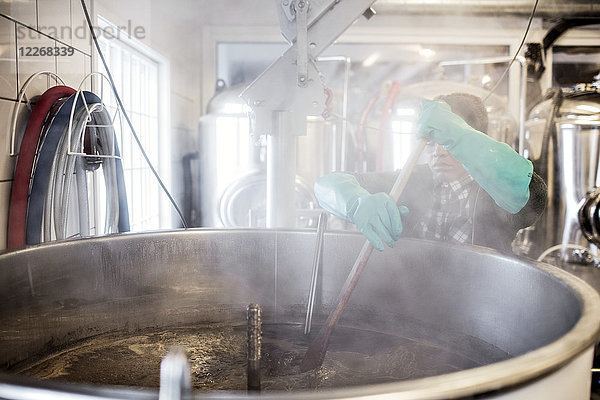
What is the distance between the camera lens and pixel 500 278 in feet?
3.54

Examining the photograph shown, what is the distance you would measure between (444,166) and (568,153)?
6.56 feet

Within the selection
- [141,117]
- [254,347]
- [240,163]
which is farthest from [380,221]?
[141,117]

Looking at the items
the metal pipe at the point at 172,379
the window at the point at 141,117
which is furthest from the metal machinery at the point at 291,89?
the window at the point at 141,117

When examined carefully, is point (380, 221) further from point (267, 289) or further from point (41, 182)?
point (41, 182)

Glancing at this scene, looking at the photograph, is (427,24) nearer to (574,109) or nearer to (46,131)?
(574,109)

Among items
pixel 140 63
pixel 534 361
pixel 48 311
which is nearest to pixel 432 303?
pixel 534 361

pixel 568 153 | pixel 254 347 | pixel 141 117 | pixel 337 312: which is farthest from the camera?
pixel 568 153

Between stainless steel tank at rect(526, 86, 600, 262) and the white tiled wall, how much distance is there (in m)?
2.80

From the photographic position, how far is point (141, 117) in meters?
3.31

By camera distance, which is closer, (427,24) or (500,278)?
(500,278)

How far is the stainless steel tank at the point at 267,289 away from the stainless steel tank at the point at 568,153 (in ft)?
7.48

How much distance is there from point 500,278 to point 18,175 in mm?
1235

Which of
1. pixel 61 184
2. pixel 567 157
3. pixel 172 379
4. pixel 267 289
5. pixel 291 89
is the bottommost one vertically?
pixel 267 289

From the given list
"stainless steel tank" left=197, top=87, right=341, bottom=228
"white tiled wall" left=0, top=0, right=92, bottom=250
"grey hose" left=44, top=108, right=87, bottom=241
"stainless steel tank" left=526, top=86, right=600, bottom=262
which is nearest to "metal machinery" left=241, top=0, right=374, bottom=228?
"grey hose" left=44, top=108, right=87, bottom=241
